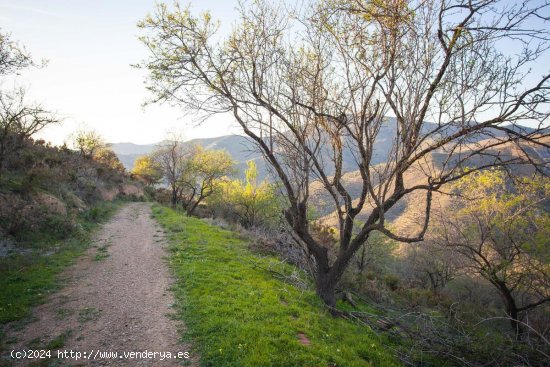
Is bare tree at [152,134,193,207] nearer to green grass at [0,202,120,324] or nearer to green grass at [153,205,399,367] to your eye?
green grass at [0,202,120,324]

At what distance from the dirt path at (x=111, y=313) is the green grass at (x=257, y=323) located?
1.78 feet

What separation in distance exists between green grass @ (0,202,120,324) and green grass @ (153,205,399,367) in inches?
134

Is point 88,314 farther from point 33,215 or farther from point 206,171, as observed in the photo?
point 206,171

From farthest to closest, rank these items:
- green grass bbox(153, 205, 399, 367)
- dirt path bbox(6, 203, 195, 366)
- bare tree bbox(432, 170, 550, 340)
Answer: bare tree bbox(432, 170, 550, 340) < dirt path bbox(6, 203, 195, 366) < green grass bbox(153, 205, 399, 367)

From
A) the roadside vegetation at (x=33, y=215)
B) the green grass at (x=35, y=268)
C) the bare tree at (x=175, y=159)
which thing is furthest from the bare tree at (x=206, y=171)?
the green grass at (x=35, y=268)

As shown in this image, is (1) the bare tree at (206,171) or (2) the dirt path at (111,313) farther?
(1) the bare tree at (206,171)

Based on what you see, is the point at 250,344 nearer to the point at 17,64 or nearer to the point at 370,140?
the point at 370,140

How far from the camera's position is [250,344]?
5875mm

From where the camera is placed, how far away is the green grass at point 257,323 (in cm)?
569

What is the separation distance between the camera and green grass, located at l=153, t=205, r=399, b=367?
5686 mm

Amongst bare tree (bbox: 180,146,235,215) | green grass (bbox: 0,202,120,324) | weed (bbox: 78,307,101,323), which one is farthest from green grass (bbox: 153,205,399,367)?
bare tree (bbox: 180,146,235,215)

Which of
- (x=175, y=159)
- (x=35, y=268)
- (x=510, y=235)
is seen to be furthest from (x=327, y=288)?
(x=175, y=159)

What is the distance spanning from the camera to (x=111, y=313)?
23.6ft

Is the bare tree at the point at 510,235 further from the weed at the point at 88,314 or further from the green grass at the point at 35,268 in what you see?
the green grass at the point at 35,268
